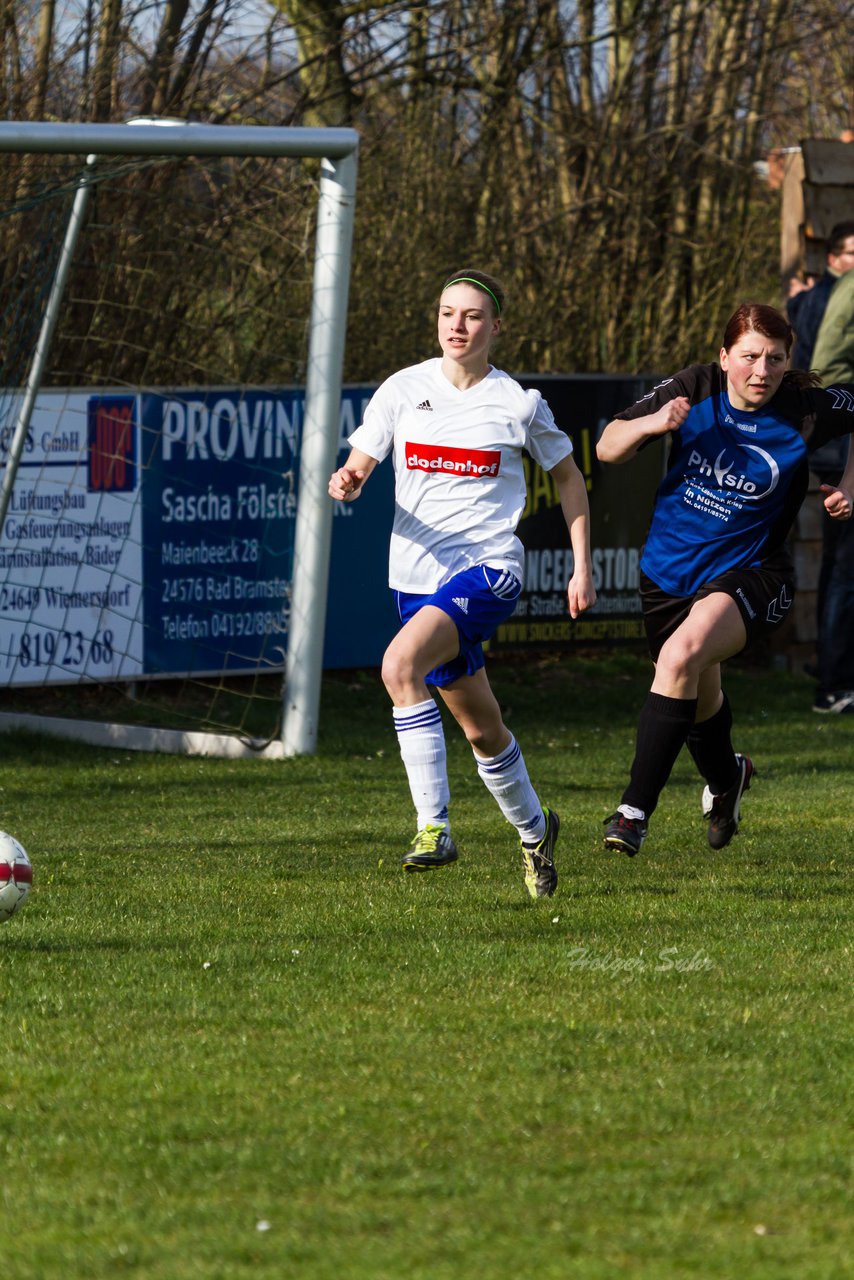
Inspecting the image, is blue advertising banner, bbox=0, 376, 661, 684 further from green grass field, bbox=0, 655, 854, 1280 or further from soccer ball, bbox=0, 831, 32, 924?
soccer ball, bbox=0, 831, 32, 924

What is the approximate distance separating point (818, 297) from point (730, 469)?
5.46 m

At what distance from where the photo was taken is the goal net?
374 inches

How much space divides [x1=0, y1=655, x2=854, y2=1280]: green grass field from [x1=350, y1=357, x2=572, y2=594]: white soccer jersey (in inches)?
42.7

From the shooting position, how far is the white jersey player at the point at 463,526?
236 inches

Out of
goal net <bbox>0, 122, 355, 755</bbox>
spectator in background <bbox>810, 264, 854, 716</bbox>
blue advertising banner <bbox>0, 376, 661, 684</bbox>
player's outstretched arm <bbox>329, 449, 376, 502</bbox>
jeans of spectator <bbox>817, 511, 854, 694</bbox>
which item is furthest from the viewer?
jeans of spectator <bbox>817, 511, 854, 694</bbox>

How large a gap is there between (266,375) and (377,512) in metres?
1.16

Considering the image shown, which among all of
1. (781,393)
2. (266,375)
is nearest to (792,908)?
(781,393)

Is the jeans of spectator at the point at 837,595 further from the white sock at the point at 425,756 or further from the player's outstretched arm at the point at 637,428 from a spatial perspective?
the white sock at the point at 425,756

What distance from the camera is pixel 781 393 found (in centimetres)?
633

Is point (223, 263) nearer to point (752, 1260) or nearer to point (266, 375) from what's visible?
point (266, 375)

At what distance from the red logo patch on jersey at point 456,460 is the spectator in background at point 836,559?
5029 mm

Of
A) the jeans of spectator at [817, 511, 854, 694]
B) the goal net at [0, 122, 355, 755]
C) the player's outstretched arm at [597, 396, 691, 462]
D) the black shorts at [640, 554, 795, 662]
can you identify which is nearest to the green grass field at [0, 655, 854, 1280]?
the black shorts at [640, 554, 795, 662]

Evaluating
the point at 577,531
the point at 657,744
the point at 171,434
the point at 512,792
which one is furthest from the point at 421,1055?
the point at 171,434

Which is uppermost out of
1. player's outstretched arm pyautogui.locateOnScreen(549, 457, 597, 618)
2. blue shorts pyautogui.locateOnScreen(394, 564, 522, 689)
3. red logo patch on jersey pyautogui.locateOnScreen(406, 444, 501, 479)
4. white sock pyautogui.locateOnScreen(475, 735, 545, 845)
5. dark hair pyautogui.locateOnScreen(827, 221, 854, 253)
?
dark hair pyautogui.locateOnScreen(827, 221, 854, 253)
